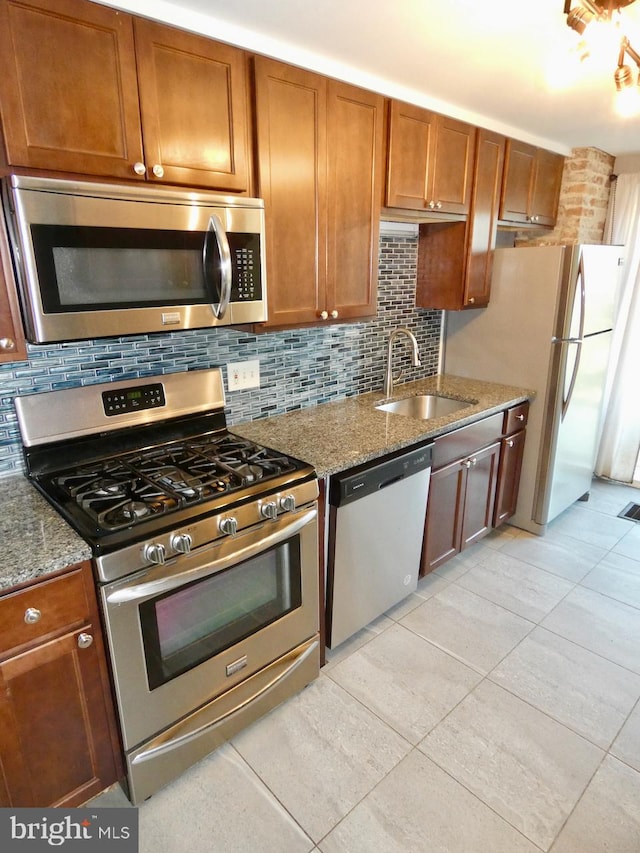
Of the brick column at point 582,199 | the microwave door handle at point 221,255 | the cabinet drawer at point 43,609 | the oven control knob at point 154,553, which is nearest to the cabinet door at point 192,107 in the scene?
the microwave door handle at point 221,255

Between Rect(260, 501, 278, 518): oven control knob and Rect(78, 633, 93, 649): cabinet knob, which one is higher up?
Rect(260, 501, 278, 518): oven control knob

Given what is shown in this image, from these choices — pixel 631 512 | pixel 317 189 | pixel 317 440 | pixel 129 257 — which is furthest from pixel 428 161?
pixel 631 512

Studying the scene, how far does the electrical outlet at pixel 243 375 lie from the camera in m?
2.18

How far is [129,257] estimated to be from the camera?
4.86 ft

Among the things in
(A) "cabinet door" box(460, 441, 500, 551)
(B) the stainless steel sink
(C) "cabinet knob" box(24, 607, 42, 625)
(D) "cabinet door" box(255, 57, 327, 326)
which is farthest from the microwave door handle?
(A) "cabinet door" box(460, 441, 500, 551)

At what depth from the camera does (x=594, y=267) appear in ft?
9.20

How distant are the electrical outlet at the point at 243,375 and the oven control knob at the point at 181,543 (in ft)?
3.04

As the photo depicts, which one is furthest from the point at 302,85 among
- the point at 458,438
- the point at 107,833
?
the point at 107,833

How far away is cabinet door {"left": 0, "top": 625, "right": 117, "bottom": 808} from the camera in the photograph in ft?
4.14

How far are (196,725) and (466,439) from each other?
5.51ft

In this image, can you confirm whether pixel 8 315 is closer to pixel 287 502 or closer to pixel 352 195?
pixel 287 502

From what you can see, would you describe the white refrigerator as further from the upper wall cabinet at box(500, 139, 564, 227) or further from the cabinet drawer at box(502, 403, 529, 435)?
the upper wall cabinet at box(500, 139, 564, 227)

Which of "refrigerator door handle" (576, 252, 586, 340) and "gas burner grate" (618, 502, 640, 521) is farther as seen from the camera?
"gas burner grate" (618, 502, 640, 521)

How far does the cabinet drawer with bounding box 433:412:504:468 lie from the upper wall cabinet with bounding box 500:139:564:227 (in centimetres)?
118
